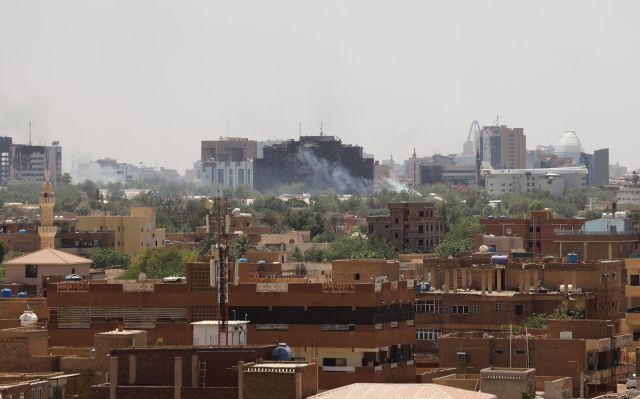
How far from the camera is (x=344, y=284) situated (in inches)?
2350

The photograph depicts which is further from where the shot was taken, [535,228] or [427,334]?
[535,228]

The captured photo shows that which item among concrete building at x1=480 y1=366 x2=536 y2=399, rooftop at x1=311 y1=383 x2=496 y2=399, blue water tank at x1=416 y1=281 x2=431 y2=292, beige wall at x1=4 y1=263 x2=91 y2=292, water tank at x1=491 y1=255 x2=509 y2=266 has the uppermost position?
water tank at x1=491 y1=255 x2=509 y2=266

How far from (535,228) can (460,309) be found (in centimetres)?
5333

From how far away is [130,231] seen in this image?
467ft

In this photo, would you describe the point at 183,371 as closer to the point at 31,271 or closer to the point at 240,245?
the point at 31,271

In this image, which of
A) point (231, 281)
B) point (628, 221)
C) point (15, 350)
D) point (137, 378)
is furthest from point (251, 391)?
point (628, 221)

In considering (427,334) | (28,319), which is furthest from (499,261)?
(28,319)

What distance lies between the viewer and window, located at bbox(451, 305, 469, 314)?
79.2m

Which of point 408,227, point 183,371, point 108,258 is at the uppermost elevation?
point 408,227

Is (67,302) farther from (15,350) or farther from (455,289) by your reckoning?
(455,289)

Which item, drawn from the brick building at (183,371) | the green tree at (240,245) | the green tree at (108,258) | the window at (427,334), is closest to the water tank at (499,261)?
the window at (427,334)

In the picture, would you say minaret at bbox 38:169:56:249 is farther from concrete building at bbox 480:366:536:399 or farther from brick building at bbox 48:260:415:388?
concrete building at bbox 480:366:536:399

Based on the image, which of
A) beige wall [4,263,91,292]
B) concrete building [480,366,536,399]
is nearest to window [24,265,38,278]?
beige wall [4,263,91,292]

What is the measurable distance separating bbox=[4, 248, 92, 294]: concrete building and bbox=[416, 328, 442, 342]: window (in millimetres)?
20722
